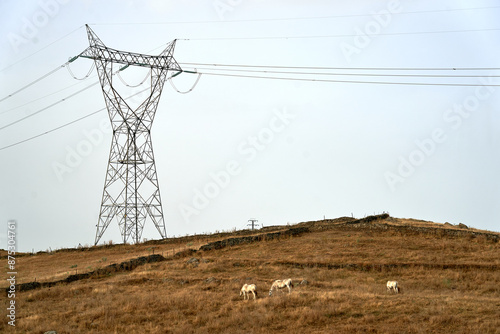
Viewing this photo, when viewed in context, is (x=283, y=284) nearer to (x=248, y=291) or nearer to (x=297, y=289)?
(x=297, y=289)

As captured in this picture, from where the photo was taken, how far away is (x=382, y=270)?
29719 millimetres

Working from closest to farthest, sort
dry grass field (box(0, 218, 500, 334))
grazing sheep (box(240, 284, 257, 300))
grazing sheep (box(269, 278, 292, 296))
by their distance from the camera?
dry grass field (box(0, 218, 500, 334)) < grazing sheep (box(240, 284, 257, 300)) < grazing sheep (box(269, 278, 292, 296))

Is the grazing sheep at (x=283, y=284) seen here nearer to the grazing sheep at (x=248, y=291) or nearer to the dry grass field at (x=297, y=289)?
the dry grass field at (x=297, y=289)

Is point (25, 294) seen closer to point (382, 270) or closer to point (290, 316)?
point (290, 316)

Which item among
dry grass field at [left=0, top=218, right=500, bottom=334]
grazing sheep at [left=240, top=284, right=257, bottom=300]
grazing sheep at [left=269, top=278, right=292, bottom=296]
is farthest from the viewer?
grazing sheep at [left=269, top=278, right=292, bottom=296]

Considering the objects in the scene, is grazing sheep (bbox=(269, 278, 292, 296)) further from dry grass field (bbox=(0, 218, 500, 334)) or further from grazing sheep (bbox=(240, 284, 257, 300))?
grazing sheep (bbox=(240, 284, 257, 300))

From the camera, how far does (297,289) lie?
2448 centimetres

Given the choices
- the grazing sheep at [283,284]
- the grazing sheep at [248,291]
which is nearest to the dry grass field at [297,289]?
the grazing sheep at [248,291]

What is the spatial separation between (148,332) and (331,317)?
23.1 feet

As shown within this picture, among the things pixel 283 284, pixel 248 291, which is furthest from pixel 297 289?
pixel 248 291

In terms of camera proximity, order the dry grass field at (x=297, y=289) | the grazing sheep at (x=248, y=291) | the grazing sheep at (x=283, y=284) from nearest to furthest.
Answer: the dry grass field at (x=297, y=289) → the grazing sheep at (x=248, y=291) → the grazing sheep at (x=283, y=284)

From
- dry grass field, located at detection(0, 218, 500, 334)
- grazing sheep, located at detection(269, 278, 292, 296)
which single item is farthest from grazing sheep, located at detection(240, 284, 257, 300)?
grazing sheep, located at detection(269, 278, 292, 296)

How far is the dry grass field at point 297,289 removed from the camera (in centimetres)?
1936

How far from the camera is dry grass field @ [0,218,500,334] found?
1936 cm
